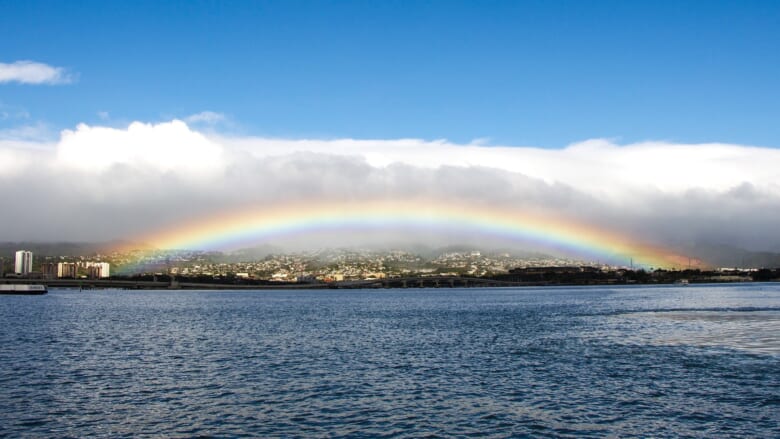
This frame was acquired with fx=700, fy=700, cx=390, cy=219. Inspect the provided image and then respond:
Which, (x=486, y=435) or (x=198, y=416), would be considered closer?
(x=486, y=435)

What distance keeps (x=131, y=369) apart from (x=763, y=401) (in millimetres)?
34193

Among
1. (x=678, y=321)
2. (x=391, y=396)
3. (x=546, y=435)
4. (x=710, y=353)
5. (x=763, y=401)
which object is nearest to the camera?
(x=546, y=435)

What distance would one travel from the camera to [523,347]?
177 ft

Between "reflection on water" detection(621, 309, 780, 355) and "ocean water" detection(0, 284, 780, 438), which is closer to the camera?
"ocean water" detection(0, 284, 780, 438)

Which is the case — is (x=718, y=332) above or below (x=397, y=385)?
below

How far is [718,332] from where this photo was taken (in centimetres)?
6300

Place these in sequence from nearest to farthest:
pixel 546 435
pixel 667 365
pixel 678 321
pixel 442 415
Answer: pixel 546 435
pixel 442 415
pixel 667 365
pixel 678 321

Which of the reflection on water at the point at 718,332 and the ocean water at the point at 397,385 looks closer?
the ocean water at the point at 397,385

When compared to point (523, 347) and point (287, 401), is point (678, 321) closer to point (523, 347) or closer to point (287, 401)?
point (523, 347)

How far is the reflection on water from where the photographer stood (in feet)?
173

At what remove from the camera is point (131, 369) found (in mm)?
42594

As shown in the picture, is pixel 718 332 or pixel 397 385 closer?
pixel 397 385

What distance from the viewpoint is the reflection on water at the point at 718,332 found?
5258 cm

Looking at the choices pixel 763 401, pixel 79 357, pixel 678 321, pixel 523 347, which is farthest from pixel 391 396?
pixel 678 321
